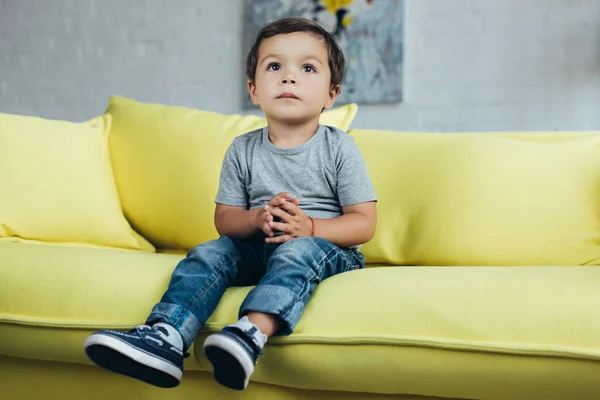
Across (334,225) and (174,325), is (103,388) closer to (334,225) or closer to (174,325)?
(174,325)

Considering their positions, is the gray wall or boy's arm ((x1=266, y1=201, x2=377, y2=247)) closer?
boy's arm ((x1=266, y1=201, x2=377, y2=247))

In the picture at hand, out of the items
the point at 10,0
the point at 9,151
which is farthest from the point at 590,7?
the point at 10,0

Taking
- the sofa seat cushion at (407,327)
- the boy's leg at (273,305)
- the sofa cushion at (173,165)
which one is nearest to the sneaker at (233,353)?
the boy's leg at (273,305)

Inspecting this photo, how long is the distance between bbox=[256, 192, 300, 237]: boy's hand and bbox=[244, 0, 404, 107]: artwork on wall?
1.46 metres

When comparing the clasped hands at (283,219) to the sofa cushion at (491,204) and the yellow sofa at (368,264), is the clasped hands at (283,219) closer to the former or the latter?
the yellow sofa at (368,264)

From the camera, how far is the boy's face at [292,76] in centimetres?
139

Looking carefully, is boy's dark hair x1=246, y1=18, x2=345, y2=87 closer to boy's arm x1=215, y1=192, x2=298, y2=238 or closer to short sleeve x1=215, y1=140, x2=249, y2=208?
short sleeve x1=215, y1=140, x2=249, y2=208

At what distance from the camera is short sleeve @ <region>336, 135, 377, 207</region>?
139 cm

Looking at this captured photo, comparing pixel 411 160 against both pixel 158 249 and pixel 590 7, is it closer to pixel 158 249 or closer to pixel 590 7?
pixel 158 249

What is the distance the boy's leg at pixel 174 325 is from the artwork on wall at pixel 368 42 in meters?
1.49

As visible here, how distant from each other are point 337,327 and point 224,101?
6.48 feet

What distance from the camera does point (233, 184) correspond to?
4.81 ft

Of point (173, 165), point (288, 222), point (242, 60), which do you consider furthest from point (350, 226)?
point (242, 60)

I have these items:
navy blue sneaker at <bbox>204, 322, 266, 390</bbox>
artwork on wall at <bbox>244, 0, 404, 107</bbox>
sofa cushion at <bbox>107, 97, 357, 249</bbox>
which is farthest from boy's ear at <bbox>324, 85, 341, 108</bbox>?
artwork on wall at <bbox>244, 0, 404, 107</bbox>
